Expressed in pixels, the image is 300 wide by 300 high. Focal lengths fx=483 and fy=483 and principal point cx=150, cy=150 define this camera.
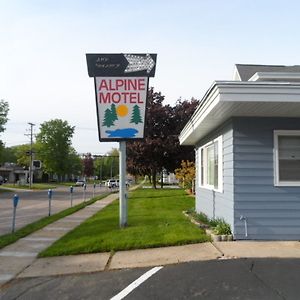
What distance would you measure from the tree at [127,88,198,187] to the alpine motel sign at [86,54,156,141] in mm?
26005

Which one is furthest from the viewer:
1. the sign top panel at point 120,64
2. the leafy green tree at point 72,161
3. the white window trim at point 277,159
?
the leafy green tree at point 72,161

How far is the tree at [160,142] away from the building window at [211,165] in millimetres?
23096

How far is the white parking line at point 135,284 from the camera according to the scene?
657 centimetres

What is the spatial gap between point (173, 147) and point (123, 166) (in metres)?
26.6

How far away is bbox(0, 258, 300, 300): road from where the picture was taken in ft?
21.2

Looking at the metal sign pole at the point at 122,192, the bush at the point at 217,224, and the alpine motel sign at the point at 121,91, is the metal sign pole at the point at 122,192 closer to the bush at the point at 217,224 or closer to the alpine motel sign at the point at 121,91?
the alpine motel sign at the point at 121,91

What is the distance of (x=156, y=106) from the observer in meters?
41.3

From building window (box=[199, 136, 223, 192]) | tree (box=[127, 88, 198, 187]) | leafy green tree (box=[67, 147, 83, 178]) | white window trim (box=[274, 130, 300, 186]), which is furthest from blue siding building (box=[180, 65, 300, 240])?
leafy green tree (box=[67, 147, 83, 178])

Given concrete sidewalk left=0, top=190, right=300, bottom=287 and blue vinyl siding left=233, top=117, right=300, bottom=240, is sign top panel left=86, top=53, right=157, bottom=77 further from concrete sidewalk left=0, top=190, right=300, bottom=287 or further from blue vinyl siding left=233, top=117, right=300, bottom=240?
concrete sidewalk left=0, top=190, right=300, bottom=287

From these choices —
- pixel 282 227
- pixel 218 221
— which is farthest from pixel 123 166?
pixel 282 227

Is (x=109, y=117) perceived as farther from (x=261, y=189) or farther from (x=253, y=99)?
(x=253, y=99)

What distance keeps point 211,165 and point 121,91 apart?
131 inches

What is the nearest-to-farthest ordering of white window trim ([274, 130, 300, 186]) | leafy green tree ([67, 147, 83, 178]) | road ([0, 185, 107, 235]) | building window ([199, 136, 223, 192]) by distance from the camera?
white window trim ([274, 130, 300, 186]), building window ([199, 136, 223, 192]), road ([0, 185, 107, 235]), leafy green tree ([67, 147, 83, 178])

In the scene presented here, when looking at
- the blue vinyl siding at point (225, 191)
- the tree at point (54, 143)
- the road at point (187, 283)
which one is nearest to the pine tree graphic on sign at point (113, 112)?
the blue vinyl siding at point (225, 191)
